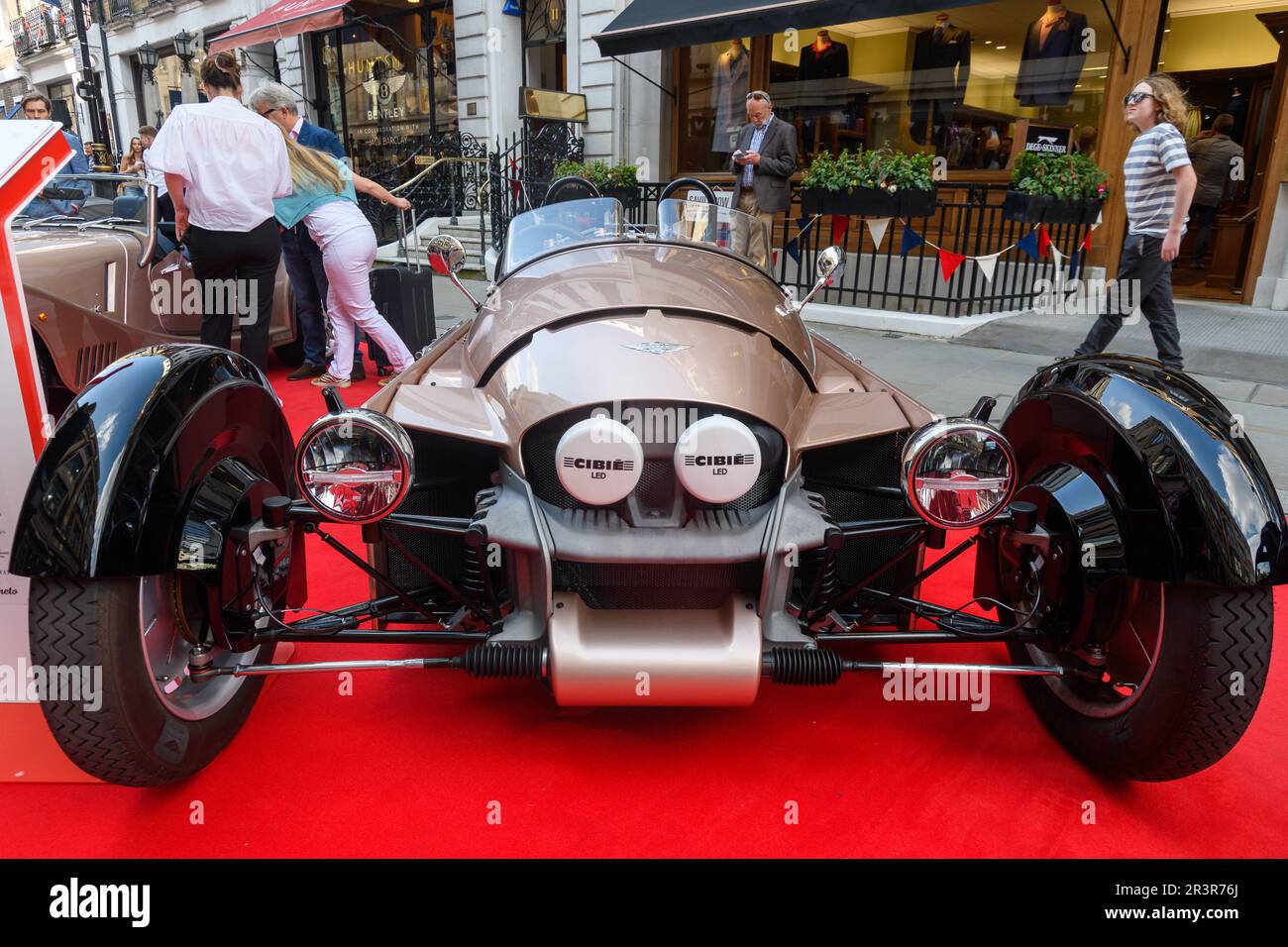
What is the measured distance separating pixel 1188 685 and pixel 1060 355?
5714mm

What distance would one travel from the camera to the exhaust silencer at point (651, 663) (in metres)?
2.03

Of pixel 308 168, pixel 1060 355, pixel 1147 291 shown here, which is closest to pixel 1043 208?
pixel 1060 355

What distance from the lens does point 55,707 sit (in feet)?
6.07

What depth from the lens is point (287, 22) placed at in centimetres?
1523

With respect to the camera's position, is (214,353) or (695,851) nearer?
(695,851)

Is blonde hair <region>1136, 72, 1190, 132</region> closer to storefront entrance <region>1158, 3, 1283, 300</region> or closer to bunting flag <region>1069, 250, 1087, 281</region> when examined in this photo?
bunting flag <region>1069, 250, 1087, 281</region>

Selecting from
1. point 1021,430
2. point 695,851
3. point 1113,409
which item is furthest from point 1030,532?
point 695,851

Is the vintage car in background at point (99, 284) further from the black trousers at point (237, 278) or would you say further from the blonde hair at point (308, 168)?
the blonde hair at point (308, 168)

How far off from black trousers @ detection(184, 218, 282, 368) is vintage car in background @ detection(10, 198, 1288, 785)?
3.20 metres

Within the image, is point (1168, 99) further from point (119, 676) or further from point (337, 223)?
point (119, 676)

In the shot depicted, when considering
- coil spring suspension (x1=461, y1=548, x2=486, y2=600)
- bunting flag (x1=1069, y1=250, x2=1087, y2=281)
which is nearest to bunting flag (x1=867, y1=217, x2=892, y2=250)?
bunting flag (x1=1069, y1=250, x2=1087, y2=281)
